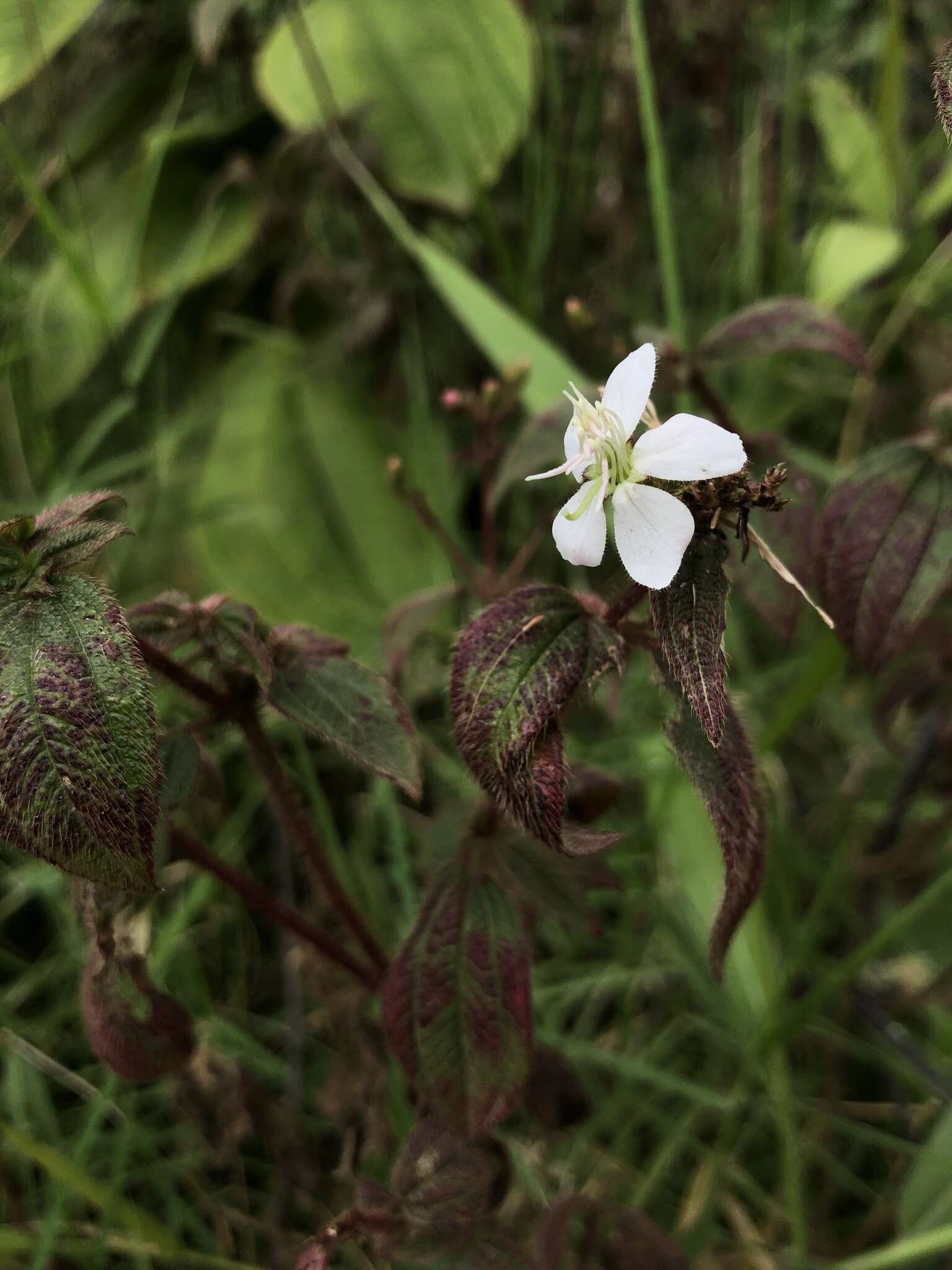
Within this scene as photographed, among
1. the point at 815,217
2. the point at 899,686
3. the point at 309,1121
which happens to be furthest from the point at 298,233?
the point at 309,1121

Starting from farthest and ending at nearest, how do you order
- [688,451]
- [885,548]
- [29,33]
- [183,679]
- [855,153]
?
[855,153] < [29,33] < [885,548] < [183,679] < [688,451]

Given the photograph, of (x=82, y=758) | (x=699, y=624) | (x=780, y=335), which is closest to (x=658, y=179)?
(x=780, y=335)

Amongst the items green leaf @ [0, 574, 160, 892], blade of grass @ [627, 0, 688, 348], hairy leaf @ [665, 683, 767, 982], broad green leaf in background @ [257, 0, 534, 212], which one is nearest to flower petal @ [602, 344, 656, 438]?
hairy leaf @ [665, 683, 767, 982]

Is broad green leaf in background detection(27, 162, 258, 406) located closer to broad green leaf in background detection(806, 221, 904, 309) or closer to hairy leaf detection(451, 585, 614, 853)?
broad green leaf in background detection(806, 221, 904, 309)

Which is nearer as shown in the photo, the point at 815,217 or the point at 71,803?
the point at 71,803

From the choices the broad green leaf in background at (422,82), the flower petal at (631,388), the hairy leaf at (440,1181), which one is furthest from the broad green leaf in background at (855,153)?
the hairy leaf at (440,1181)

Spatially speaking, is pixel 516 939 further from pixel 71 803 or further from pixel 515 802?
pixel 71 803

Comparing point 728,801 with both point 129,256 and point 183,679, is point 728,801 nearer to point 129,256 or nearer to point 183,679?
point 183,679
